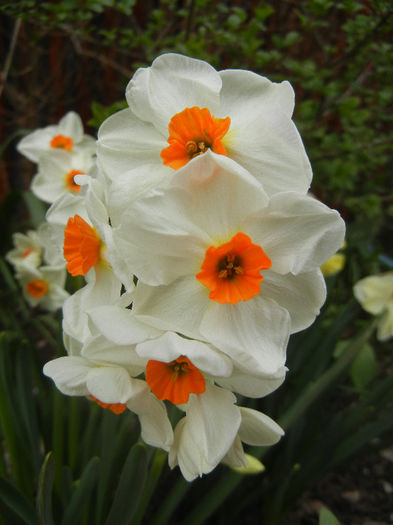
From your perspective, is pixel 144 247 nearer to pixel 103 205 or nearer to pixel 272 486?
pixel 103 205

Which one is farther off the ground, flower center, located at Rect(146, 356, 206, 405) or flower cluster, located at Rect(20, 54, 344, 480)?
flower cluster, located at Rect(20, 54, 344, 480)

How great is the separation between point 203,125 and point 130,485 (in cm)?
65

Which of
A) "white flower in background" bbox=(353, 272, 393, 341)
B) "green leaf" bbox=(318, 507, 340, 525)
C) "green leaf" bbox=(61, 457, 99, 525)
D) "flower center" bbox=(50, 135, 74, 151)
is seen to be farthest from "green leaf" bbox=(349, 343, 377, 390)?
"flower center" bbox=(50, 135, 74, 151)

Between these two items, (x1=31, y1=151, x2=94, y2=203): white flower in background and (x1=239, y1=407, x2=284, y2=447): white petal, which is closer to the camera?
(x1=239, y1=407, x2=284, y2=447): white petal

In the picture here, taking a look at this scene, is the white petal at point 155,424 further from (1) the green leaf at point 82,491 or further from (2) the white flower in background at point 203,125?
(2) the white flower in background at point 203,125

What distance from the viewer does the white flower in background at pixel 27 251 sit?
1.82 meters

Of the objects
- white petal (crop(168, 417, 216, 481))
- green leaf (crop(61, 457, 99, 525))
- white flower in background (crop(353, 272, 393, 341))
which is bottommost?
white flower in background (crop(353, 272, 393, 341))

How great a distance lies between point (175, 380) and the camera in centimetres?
75

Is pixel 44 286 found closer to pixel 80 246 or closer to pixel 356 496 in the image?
pixel 80 246

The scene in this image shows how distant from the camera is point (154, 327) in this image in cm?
71

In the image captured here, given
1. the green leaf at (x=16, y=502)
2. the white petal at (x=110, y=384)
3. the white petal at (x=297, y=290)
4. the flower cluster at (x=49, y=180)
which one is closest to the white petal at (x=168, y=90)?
the white petal at (x=297, y=290)

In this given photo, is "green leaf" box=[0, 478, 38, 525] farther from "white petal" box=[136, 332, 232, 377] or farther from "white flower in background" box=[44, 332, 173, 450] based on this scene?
"white petal" box=[136, 332, 232, 377]

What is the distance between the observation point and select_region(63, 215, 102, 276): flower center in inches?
31.1

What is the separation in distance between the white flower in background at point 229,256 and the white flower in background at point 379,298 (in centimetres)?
108
